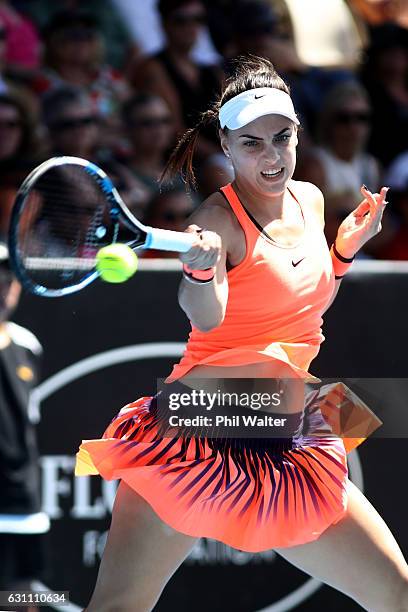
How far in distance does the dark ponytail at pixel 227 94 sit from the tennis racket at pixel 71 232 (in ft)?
1.16

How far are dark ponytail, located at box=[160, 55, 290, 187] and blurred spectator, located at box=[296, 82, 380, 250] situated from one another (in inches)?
123

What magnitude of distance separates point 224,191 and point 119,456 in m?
0.87

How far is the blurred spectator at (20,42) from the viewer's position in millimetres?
6910

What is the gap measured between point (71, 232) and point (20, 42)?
3602 mm

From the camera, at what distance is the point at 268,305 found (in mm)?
3672

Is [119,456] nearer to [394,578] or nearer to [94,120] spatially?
[394,578]

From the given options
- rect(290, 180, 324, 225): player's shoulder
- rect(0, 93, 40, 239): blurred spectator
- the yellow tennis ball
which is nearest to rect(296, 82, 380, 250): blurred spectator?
rect(0, 93, 40, 239): blurred spectator

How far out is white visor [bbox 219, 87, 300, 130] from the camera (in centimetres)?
363

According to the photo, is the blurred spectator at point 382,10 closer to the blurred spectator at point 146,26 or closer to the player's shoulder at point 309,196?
the blurred spectator at point 146,26

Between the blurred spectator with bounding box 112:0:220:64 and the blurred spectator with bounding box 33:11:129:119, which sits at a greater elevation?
the blurred spectator with bounding box 112:0:220:64

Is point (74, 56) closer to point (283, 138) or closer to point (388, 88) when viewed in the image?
point (388, 88)

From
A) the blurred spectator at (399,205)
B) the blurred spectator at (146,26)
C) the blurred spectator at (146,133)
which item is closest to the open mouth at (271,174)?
the blurred spectator at (146,133)

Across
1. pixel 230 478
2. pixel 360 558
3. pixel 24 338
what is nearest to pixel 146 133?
pixel 24 338

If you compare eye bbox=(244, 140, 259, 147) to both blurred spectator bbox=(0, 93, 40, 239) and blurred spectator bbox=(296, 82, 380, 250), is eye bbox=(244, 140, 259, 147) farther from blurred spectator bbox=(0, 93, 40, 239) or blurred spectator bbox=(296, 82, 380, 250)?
blurred spectator bbox=(296, 82, 380, 250)
